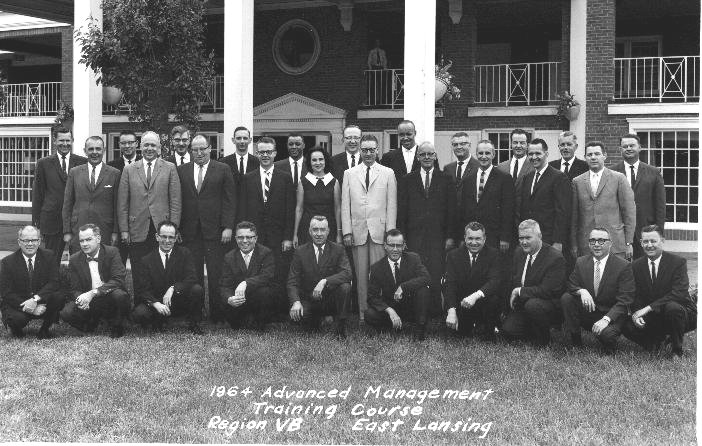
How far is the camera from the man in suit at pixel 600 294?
7055 millimetres

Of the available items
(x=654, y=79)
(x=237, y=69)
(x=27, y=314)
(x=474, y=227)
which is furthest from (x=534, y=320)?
(x=654, y=79)

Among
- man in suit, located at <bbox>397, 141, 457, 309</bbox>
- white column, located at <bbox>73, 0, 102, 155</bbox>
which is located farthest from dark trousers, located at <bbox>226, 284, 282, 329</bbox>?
white column, located at <bbox>73, 0, 102, 155</bbox>

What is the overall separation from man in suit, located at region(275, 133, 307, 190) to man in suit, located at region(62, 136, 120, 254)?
1.72 metres

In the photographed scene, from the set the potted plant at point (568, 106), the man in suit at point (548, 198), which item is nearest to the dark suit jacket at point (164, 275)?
the man in suit at point (548, 198)

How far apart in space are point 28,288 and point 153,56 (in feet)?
11.2

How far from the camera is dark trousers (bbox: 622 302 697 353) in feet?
22.9

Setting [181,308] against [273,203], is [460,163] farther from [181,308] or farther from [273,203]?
[181,308]

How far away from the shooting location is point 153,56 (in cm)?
1000

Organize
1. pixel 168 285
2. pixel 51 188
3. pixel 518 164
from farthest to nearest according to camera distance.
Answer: pixel 51 188, pixel 518 164, pixel 168 285

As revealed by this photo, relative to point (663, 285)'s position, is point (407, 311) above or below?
below

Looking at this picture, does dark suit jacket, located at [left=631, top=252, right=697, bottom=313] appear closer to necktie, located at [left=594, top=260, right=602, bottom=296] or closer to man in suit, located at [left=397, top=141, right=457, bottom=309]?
necktie, located at [left=594, top=260, right=602, bottom=296]

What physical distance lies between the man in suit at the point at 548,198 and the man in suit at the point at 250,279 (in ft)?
8.52

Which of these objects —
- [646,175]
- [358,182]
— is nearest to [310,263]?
[358,182]

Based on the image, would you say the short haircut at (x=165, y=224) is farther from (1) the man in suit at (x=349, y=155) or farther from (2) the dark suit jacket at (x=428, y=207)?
(2) the dark suit jacket at (x=428, y=207)
